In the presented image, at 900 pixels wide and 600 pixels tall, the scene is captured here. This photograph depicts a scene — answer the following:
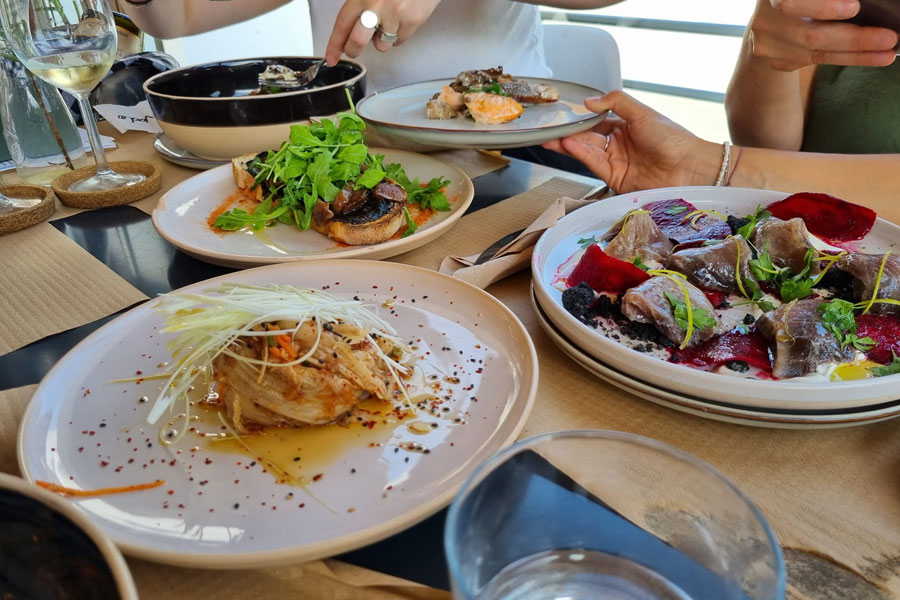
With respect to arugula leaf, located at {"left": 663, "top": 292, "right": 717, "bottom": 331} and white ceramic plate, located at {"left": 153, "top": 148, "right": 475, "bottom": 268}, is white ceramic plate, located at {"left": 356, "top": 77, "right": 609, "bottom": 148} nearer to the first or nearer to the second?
white ceramic plate, located at {"left": 153, "top": 148, "right": 475, "bottom": 268}

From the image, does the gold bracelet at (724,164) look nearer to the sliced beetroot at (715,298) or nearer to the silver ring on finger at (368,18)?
the sliced beetroot at (715,298)

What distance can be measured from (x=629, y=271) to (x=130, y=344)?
2.72ft

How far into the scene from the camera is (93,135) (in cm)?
165

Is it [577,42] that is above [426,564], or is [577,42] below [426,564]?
above

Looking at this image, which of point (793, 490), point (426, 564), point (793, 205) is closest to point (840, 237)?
point (793, 205)

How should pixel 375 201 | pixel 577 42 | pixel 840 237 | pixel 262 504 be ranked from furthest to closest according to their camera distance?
pixel 577 42, pixel 375 201, pixel 840 237, pixel 262 504

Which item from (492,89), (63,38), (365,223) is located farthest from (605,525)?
(63,38)

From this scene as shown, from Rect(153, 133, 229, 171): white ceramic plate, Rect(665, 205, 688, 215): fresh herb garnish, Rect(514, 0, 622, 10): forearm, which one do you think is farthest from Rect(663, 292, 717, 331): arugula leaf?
Rect(514, 0, 622, 10): forearm

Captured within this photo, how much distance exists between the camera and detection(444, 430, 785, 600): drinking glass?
0.51m

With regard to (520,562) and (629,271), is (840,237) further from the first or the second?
(520,562)

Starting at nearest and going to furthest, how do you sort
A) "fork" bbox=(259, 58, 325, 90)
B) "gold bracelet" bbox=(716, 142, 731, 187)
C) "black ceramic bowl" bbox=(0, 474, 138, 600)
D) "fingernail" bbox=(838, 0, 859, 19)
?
"black ceramic bowl" bbox=(0, 474, 138, 600)
"fingernail" bbox=(838, 0, 859, 19)
"gold bracelet" bbox=(716, 142, 731, 187)
"fork" bbox=(259, 58, 325, 90)

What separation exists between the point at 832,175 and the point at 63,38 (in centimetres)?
188

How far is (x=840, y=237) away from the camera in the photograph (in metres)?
1.24

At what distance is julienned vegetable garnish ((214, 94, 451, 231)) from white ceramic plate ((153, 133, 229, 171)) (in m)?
0.33
